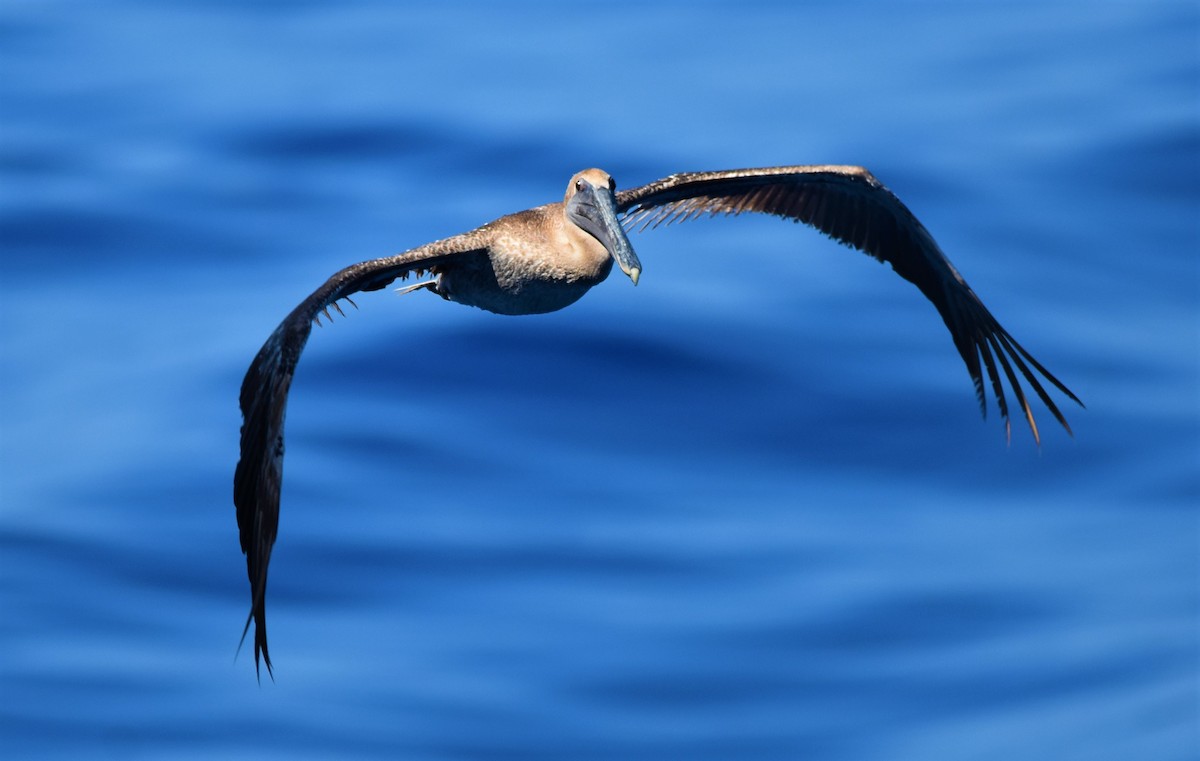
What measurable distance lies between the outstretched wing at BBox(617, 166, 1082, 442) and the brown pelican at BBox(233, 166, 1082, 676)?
0.02 metres

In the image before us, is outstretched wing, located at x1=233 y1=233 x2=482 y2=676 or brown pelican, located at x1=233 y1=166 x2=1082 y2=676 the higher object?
brown pelican, located at x1=233 y1=166 x2=1082 y2=676

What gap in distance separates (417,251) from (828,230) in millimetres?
5368

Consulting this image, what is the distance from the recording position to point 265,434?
1515 centimetres

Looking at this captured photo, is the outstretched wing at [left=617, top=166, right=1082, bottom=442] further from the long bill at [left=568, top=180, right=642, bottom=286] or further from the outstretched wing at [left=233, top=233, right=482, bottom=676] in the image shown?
the outstretched wing at [left=233, top=233, right=482, bottom=676]

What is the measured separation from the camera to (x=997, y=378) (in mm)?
19125

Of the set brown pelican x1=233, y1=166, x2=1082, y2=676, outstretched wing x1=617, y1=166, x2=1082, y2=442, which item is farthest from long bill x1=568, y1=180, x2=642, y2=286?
outstretched wing x1=617, y1=166, x2=1082, y2=442

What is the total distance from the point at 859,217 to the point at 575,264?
435 cm

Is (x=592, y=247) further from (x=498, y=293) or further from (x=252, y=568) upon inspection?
(x=252, y=568)

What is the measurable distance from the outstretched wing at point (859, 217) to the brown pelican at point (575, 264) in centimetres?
2

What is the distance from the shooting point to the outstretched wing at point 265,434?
1477 cm

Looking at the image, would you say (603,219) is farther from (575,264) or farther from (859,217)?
(859,217)

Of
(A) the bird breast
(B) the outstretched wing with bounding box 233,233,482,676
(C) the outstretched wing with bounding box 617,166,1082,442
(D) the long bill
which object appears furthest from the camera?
(C) the outstretched wing with bounding box 617,166,1082,442

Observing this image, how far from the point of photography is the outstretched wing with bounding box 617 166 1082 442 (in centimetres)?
1875

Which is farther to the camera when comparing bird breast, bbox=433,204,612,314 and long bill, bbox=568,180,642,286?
bird breast, bbox=433,204,612,314
